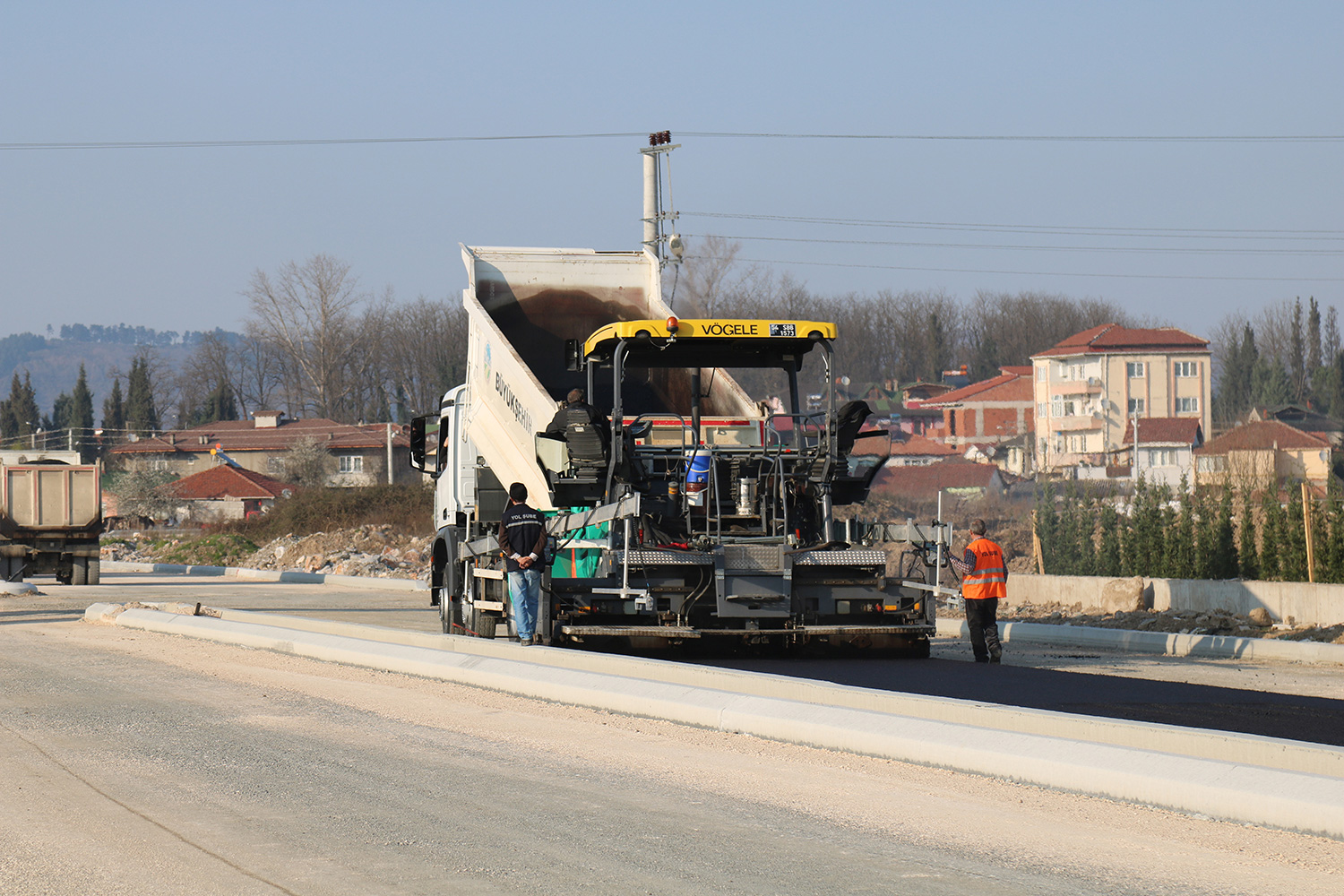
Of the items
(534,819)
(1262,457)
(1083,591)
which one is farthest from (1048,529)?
(534,819)

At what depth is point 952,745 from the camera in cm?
788

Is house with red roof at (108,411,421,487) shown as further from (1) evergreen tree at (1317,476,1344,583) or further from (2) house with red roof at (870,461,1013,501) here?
(1) evergreen tree at (1317,476,1344,583)

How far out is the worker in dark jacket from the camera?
1257 cm

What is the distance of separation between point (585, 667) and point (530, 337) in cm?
545

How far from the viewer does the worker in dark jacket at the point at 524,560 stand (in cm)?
1257

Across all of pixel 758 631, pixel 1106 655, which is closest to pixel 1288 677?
pixel 1106 655

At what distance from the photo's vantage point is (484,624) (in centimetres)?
1498

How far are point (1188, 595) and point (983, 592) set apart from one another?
6670 mm

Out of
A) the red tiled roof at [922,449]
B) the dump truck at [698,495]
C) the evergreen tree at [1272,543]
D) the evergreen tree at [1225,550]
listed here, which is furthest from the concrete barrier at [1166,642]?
the red tiled roof at [922,449]

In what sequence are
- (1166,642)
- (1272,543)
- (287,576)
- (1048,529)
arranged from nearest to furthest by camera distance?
(1166,642), (1272,543), (287,576), (1048,529)

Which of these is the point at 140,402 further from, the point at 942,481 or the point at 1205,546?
the point at 1205,546

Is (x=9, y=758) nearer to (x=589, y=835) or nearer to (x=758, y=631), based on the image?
(x=589, y=835)

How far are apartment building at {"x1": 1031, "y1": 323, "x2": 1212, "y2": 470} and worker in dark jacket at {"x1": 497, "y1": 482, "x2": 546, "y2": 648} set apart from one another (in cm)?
9685

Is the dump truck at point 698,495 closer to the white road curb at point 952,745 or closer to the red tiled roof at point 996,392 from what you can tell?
the white road curb at point 952,745
